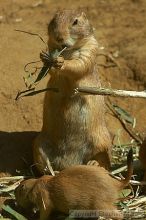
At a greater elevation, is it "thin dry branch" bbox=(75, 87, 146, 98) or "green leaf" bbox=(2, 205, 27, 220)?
"thin dry branch" bbox=(75, 87, 146, 98)

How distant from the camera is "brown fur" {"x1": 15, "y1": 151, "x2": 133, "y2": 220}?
6.00 meters

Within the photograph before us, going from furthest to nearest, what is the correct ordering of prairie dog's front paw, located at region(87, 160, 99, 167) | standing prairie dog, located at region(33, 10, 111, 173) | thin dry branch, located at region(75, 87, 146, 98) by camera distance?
prairie dog's front paw, located at region(87, 160, 99, 167) < standing prairie dog, located at region(33, 10, 111, 173) < thin dry branch, located at region(75, 87, 146, 98)


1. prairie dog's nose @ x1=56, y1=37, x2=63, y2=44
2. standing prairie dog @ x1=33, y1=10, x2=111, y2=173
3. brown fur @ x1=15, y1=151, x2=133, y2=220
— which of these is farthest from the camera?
standing prairie dog @ x1=33, y1=10, x2=111, y2=173

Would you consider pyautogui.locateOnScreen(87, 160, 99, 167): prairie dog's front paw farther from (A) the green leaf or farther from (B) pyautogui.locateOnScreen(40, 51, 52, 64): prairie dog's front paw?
(B) pyautogui.locateOnScreen(40, 51, 52, 64): prairie dog's front paw

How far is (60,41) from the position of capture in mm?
6465

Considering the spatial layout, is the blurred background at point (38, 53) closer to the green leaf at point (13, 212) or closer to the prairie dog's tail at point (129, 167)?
the green leaf at point (13, 212)

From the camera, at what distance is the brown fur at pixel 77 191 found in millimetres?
5996

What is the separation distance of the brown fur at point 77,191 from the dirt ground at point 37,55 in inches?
35.3

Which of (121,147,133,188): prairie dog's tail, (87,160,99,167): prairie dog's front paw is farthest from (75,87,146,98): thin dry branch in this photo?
(87,160,99,167): prairie dog's front paw

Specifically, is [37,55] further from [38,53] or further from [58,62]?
[58,62]

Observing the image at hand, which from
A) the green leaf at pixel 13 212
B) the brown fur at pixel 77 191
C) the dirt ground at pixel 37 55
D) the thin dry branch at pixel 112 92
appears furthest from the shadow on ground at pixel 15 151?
the thin dry branch at pixel 112 92

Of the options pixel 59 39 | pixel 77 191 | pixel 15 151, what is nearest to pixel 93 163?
pixel 77 191

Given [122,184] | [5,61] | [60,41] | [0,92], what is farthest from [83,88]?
[5,61]

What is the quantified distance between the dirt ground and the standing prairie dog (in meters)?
0.42
